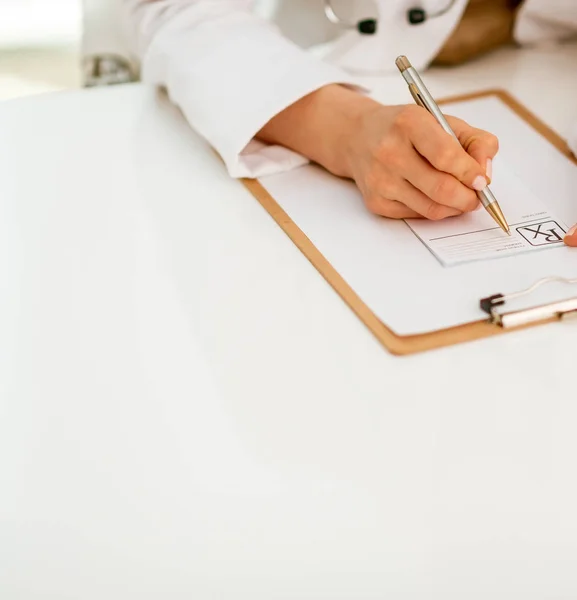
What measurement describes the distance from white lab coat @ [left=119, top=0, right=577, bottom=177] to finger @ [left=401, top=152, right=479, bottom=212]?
0.14 m

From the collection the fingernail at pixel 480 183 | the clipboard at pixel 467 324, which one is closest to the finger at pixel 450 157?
the fingernail at pixel 480 183

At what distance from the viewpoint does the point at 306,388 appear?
520mm

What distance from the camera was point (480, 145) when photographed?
649 millimetres

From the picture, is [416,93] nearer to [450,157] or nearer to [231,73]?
[450,157]

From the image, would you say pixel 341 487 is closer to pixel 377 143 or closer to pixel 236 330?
pixel 236 330

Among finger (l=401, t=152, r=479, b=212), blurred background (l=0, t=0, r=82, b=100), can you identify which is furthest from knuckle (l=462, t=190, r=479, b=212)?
blurred background (l=0, t=0, r=82, b=100)

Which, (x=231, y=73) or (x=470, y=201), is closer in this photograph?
(x=470, y=201)

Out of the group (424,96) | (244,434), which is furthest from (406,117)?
(244,434)

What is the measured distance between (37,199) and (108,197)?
0.20 feet

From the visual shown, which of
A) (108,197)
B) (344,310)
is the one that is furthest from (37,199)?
(344,310)

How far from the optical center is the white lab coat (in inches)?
29.6

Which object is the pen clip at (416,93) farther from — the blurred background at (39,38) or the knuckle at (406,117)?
the blurred background at (39,38)

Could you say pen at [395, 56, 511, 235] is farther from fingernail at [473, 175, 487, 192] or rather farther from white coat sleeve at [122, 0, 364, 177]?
white coat sleeve at [122, 0, 364, 177]

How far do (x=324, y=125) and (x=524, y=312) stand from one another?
0.91ft
